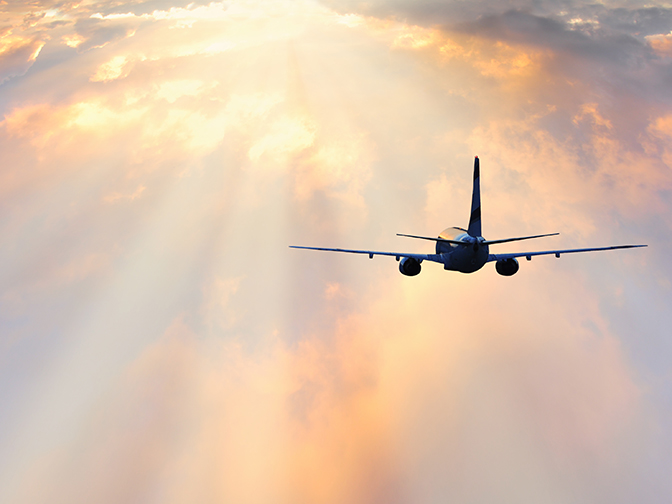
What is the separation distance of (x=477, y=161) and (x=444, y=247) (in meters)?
14.5

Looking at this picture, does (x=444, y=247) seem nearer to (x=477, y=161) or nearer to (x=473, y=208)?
(x=473, y=208)

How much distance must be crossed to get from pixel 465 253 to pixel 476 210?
8.19 metres

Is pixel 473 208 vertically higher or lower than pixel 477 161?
lower

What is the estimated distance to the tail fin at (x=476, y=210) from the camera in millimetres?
65787

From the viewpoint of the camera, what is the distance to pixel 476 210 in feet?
218

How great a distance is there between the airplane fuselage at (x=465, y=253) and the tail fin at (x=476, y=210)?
1.28 metres

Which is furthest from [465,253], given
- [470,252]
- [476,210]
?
[476,210]

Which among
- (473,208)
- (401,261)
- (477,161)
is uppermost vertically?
(477,161)

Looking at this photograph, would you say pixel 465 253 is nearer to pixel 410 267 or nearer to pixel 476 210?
pixel 476 210

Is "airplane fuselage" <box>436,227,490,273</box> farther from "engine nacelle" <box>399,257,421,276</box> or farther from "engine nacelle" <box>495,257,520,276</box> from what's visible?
"engine nacelle" <box>495,257,520,276</box>

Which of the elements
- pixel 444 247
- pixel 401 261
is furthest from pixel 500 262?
pixel 401 261

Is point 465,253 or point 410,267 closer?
point 465,253

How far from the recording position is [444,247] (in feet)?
223

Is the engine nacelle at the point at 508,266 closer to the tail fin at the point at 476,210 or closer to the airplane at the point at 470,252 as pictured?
the airplane at the point at 470,252
